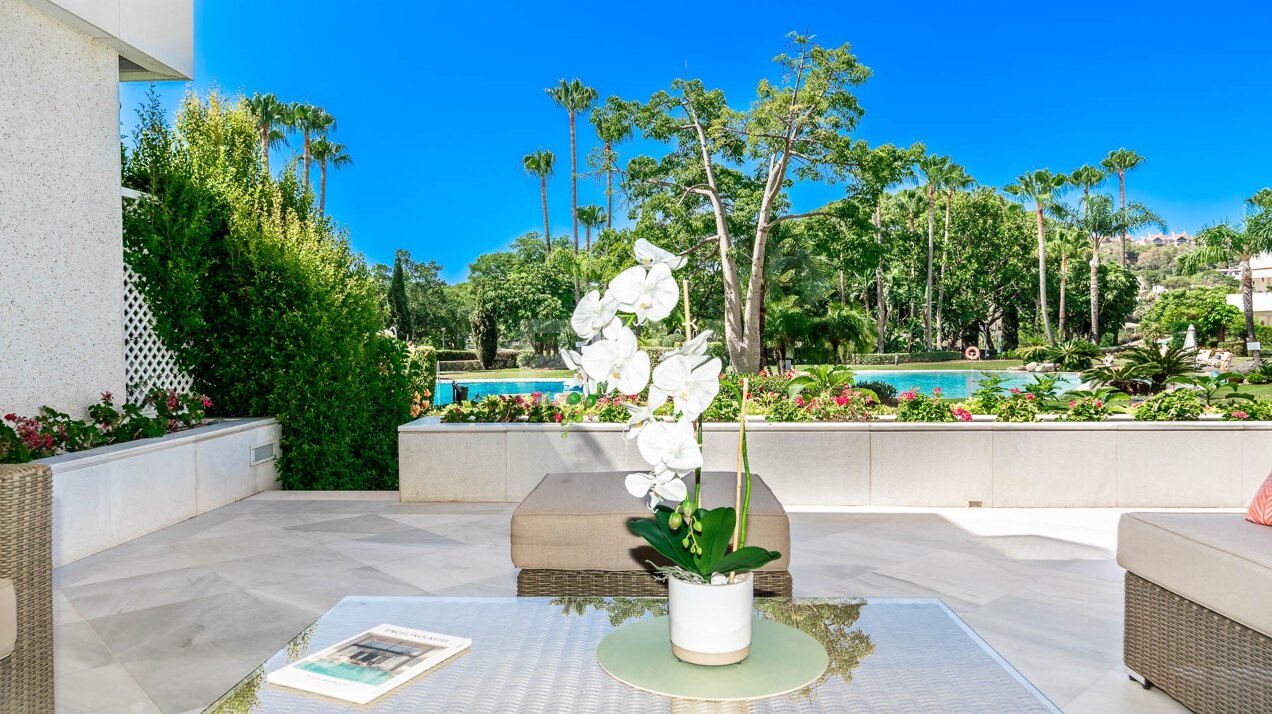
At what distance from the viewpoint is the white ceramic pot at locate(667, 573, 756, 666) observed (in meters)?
1.38

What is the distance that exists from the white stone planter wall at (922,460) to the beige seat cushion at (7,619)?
10.4 feet

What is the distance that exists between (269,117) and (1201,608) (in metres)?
24.8

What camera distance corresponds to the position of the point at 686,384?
123cm

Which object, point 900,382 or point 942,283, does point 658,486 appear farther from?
point 942,283

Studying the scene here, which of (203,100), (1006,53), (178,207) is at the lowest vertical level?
(178,207)

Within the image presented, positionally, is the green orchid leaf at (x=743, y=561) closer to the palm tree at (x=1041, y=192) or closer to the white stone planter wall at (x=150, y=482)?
the white stone planter wall at (x=150, y=482)

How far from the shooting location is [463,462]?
191 inches

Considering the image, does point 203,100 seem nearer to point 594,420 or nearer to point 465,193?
point 594,420

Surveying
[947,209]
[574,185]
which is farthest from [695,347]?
[574,185]

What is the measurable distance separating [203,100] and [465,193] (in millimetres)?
44426

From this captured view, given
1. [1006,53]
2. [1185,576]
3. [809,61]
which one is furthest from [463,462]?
[1006,53]

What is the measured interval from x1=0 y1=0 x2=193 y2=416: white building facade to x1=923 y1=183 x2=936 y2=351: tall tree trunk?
24914 millimetres

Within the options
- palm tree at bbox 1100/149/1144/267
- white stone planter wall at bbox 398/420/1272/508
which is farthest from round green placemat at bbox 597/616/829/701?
palm tree at bbox 1100/149/1144/267

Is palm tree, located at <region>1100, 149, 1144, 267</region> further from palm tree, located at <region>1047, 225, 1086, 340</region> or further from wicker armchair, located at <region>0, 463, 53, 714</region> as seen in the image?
wicker armchair, located at <region>0, 463, 53, 714</region>
